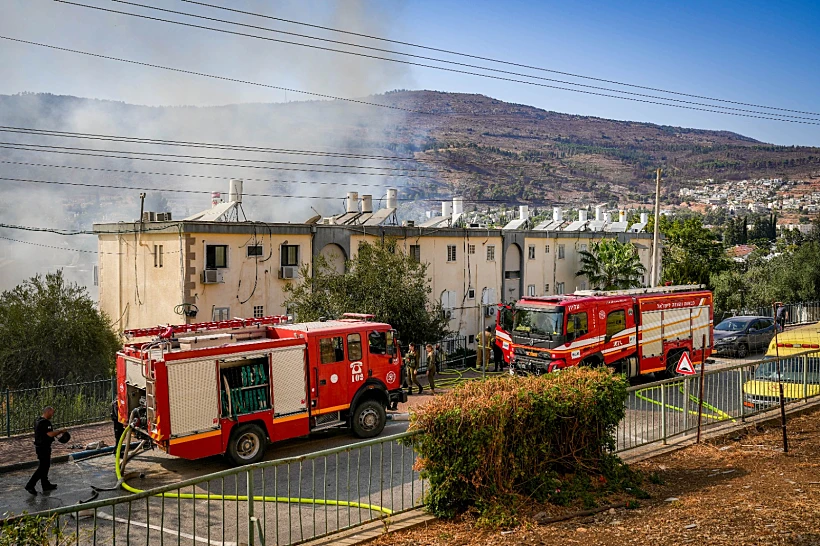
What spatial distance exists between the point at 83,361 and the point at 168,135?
177564mm

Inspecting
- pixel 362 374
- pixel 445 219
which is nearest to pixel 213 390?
pixel 362 374

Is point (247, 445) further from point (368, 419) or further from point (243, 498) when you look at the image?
point (243, 498)

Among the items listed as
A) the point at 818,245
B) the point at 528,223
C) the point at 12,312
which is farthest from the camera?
the point at 818,245

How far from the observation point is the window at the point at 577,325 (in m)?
20.5

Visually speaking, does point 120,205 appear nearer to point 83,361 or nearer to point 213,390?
point 83,361

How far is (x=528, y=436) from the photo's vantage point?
9461mm

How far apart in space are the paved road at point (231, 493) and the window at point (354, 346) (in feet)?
5.76

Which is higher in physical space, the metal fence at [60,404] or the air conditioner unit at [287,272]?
the air conditioner unit at [287,272]

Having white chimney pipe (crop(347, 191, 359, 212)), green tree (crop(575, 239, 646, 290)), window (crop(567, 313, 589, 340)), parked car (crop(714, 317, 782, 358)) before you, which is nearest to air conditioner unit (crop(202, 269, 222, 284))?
white chimney pipe (crop(347, 191, 359, 212))

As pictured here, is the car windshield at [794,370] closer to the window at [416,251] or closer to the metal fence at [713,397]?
the metal fence at [713,397]

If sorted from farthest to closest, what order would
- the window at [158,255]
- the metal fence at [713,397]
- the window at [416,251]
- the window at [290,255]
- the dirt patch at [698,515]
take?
1. the window at [416,251]
2. the window at [290,255]
3. the window at [158,255]
4. the metal fence at [713,397]
5. the dirt patch at [698,515]

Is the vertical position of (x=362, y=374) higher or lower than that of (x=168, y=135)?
lower

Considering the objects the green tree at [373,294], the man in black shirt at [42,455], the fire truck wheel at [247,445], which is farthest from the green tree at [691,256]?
the man in black shirt at [42,455]

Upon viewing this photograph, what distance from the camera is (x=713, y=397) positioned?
14.3 m
